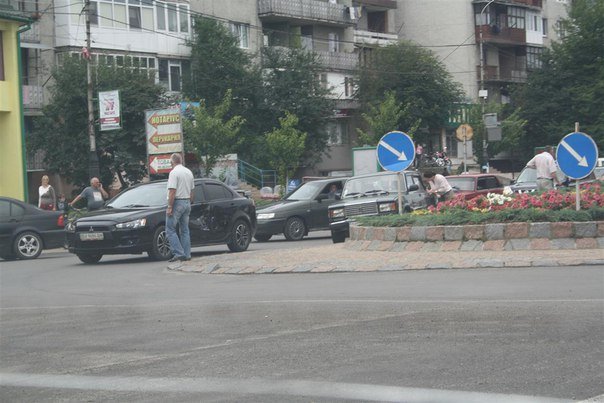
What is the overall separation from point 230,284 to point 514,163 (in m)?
64.2

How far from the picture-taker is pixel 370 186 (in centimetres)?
2508

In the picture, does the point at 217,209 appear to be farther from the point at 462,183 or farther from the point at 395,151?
the point at 462,183

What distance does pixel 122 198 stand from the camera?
2069 centimetres

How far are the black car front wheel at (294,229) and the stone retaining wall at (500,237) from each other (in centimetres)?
1052

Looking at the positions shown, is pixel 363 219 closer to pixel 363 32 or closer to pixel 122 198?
pixel 122 198

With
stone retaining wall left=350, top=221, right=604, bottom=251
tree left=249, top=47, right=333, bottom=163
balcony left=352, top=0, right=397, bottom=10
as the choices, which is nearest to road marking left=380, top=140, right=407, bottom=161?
stone retaining wall left=350, top=221, right=604, bottom=251

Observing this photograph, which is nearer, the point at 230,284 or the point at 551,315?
the point at 551,315

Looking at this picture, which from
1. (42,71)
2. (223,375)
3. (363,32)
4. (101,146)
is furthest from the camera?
(363,32)

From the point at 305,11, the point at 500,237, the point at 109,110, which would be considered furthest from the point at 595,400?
the point at 305,11

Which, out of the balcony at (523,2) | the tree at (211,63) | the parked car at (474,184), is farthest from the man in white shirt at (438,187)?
the balcony at (523,2)

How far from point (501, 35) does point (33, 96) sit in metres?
38.6

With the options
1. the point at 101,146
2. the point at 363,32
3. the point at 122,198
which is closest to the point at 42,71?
the point at 101,146

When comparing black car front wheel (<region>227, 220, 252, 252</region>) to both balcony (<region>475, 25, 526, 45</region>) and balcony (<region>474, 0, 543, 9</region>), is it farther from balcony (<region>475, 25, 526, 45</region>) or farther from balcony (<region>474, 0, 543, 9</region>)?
balcony (<region>474, 0, 543, 9</region>)

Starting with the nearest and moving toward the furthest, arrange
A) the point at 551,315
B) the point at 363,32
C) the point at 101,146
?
the point at 551,315
the point at 101,146
the point at 363,32
